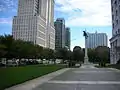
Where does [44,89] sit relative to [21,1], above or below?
below

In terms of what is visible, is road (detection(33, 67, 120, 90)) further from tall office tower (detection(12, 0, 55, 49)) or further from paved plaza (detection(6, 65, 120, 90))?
tall office tower (detection(12, 0, 55, 49))

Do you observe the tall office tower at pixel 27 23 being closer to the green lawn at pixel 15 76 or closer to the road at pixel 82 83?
the green lawn at pixel 15 76

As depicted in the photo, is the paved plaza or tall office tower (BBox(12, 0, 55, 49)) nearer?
the paved plaza

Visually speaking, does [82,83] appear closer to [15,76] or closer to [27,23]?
[15,76]

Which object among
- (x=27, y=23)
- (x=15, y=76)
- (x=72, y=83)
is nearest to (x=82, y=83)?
(x=72, y=83)

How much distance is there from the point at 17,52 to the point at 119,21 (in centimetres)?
3783

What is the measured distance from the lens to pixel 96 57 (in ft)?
446

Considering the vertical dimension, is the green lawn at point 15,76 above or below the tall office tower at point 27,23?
below

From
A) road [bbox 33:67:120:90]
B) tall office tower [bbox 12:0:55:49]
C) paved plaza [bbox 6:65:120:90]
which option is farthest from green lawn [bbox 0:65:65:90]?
tall office tower [bbox 12:0:55:49]

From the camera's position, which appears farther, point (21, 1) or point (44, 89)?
point (21, 1)

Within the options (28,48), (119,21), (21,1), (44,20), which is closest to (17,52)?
(28,48)

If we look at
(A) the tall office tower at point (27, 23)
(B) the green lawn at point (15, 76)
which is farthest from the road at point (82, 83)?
(A) the tall office tower at point (27, 23)

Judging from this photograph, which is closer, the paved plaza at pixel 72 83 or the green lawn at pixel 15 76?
the paved plaza at pixel 72 83

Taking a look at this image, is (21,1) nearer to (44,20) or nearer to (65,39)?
(44,20)
